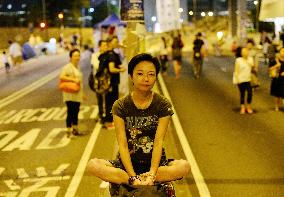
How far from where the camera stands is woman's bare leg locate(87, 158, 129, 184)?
457cm

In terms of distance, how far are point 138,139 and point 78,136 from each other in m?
6.72

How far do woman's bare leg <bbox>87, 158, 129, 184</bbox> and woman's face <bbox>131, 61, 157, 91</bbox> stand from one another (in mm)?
715

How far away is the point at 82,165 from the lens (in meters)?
8.79

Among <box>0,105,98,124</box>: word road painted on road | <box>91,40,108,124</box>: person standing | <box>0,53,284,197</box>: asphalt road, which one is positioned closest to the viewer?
<box>0,53,284,197</box>: asphalt road

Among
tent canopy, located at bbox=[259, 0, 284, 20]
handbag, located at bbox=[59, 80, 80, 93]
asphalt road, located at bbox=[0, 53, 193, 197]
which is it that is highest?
tent canopy, located at bbox=[259, 0, 284, 20]

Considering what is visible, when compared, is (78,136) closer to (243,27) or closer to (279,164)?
(279,164)

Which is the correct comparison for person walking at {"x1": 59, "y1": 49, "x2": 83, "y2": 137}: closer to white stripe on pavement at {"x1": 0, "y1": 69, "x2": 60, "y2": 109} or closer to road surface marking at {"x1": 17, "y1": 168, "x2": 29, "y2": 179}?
road surface marking at {"x1": 17, "y1": 168, "x2": 29, "y2": 179}

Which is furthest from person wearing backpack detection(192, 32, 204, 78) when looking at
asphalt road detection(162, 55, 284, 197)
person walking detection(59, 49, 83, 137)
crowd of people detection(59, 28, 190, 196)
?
crowd of people detection(59, 28, 190, 196)

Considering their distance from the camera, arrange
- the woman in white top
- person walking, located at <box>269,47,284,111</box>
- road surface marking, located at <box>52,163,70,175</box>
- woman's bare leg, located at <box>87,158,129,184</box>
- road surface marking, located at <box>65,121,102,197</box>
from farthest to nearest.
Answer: person walking, located at <box>269,47,284,111</box>
the woman in white top
road surface marking, located at <box>52,163,70,175</box>
road surface marking, located at <box>65,121,102,197</box>
woman's bare leg, located at <box>87,158,129,184</box>

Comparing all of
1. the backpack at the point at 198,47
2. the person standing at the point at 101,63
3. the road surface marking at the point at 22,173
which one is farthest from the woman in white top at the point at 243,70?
the backpack at the point at 198,47

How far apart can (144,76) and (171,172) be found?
84cm

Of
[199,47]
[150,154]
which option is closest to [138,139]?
[150,154]

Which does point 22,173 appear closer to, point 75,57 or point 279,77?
point 75,57

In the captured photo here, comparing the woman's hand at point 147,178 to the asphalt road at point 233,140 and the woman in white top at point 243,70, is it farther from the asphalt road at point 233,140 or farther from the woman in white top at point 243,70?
the woman in white top at point 243,70
